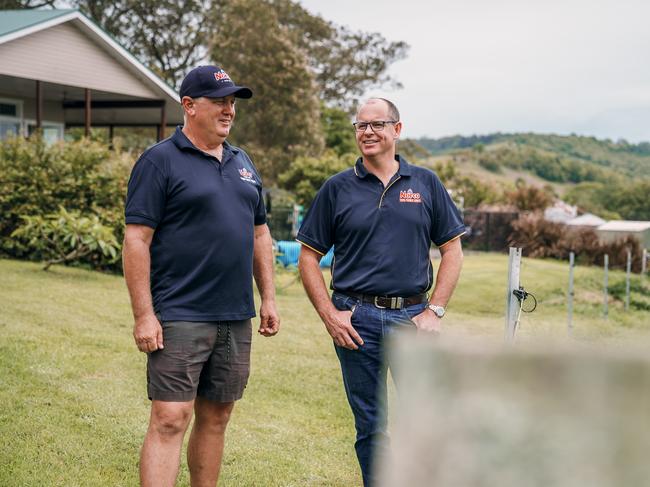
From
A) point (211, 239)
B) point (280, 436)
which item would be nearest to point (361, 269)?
point (211, 239)

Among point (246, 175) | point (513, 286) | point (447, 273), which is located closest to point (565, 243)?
point (513, 286)

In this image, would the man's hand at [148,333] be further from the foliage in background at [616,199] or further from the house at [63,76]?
the foliage in background at [616,199]

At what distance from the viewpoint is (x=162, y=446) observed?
138 inches

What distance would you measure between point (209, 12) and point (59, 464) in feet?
135

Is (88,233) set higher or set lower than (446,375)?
lower

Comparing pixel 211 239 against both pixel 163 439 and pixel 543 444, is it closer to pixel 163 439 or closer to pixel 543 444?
pixel 163 439

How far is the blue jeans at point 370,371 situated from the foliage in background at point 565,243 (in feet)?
79.4

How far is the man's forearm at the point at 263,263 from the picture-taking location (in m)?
4.16

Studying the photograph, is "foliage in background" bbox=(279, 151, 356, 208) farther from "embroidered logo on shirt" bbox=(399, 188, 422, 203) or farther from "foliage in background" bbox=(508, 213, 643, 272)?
"embroidered logo on shirt" bbox=(399, 188, 422, 203)

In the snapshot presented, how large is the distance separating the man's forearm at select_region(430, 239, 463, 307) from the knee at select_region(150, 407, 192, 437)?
4.70 feet

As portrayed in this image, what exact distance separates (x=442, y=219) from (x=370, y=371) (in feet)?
2.90

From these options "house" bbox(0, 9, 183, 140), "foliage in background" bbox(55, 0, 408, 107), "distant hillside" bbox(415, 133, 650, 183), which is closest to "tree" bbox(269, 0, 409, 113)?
"foliage in background" bbox(55, 0, 408, 107)

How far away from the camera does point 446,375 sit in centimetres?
95

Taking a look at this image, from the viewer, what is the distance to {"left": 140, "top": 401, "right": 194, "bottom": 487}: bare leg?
348 centimetres
